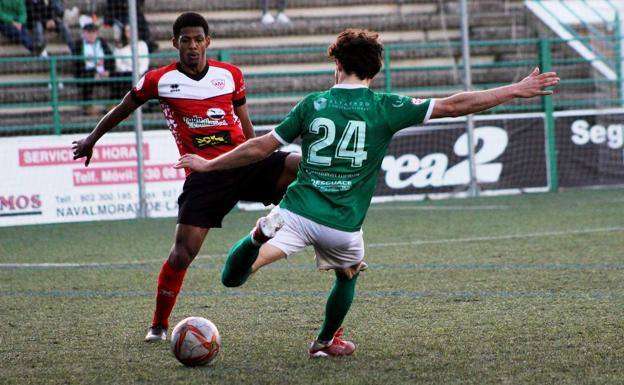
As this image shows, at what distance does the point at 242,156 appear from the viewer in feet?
16.6

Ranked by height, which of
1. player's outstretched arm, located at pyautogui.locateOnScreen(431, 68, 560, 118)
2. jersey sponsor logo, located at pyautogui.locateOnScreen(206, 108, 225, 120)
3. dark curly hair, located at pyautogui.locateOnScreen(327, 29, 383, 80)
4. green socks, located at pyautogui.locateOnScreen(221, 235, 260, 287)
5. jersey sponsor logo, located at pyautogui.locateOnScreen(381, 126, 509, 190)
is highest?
dark curly hair, located at pyautogui.locateOnScreen(327, 29, 383, 80)

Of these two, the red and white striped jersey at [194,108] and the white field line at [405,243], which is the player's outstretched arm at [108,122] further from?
the white field line at [405,243]

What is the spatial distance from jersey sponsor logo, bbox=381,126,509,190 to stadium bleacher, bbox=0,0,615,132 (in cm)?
92

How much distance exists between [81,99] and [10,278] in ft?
25.7

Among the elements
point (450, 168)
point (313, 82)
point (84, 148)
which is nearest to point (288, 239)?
point (84, 148)

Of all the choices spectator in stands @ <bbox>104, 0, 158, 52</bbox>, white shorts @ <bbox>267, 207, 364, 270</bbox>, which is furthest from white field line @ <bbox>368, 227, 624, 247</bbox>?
spectator in stands @ <bbox>104, 0, 158, 52</bbox>

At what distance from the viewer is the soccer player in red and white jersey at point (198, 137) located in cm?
611

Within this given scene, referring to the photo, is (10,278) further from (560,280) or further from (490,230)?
(490,230)

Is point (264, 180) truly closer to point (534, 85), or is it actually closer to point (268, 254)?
point (268, 254)

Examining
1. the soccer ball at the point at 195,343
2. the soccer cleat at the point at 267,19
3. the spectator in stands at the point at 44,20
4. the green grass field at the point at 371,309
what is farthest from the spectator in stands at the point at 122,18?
the soccer ball at the point at 195,343

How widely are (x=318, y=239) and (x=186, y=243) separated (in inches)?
49.7

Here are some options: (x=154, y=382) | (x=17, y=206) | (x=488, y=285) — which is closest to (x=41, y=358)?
(x=154, y=382)

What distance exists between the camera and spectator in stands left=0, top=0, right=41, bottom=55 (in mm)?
16141

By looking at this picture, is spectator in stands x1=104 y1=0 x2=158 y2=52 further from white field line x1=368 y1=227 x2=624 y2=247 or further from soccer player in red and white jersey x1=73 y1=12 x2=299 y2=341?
soccer player in red and white jersey x1=73 y1=12 x2=299 y2=341
